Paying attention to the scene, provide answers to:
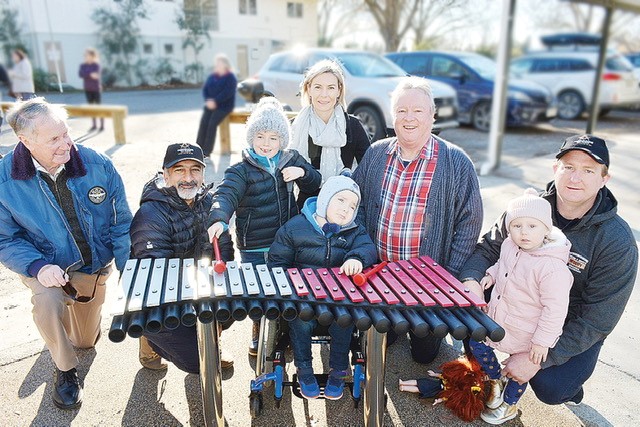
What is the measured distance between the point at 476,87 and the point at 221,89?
225 inches

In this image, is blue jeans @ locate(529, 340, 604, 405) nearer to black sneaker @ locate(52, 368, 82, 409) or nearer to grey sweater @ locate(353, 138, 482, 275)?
grey sweater @ locate(353, 138, 482, 275)

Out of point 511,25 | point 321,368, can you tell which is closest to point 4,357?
point 321,368

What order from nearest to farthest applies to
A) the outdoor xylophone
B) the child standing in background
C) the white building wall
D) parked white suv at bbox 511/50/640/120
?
1. the outdoor xylophone
2. the white building wall
3. the child standing in background
4. parked white suv at bbox 511/50/640/120

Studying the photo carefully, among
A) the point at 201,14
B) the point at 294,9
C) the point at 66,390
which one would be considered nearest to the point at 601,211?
the point at 66,390

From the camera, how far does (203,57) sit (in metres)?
5.26

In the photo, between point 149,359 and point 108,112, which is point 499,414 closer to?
point 149,359

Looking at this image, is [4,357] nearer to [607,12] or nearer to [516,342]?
[516,342]

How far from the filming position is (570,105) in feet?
39.3

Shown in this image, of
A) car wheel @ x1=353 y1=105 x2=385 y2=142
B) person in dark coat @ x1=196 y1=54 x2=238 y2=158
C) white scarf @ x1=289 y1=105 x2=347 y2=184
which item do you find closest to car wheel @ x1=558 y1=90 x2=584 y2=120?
car wheel @ x1=353 y1=105 x2=385 y2=142

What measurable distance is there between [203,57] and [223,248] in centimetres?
337

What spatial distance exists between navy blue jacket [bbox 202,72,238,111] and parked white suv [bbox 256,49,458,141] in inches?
30.0

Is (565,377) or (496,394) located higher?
(565,377)

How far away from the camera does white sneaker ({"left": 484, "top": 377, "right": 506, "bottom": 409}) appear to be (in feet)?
7.89

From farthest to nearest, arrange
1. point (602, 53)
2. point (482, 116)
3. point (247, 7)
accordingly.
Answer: point (482, 116) → point (602, 53) → point (247, 7)
